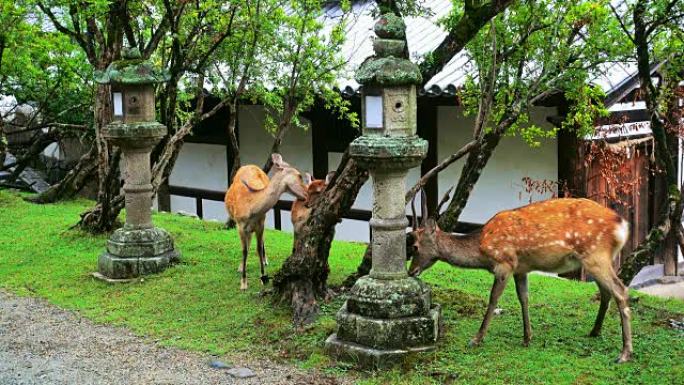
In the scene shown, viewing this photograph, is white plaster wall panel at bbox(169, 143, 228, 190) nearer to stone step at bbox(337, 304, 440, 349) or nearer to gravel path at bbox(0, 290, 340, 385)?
gravel path at bbox(0, 290, 340, 385)

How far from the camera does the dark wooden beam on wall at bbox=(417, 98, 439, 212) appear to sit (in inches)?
516

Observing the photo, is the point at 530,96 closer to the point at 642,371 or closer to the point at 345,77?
the point at 642,371

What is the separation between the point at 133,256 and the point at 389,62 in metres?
5.17

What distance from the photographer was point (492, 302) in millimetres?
7215

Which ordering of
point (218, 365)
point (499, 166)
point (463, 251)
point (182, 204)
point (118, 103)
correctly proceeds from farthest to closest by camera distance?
point (182, 204) → point (499, 166) → point (118, 103) → point (463, 251) → point (218, 365)

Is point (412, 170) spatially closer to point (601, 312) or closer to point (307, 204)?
point (307, 204)

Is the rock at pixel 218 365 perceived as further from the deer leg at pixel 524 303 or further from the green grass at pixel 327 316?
the deer leg at pixel 524 303

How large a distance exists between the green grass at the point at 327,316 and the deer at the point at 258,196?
1.62 ft

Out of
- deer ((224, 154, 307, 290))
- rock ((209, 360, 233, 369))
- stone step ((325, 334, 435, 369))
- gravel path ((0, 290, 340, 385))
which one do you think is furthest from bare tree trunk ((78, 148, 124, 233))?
stone step ((325, 334, 435, 369))

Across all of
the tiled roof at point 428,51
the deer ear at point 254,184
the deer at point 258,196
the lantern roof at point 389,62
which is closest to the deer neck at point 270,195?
the deer at point 258,196

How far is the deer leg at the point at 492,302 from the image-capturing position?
283 inches

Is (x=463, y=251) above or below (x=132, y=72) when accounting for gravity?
below

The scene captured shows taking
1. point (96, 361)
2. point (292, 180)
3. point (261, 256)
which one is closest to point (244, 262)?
point (261, 256)

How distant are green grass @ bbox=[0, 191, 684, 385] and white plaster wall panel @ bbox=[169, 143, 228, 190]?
161 inches
